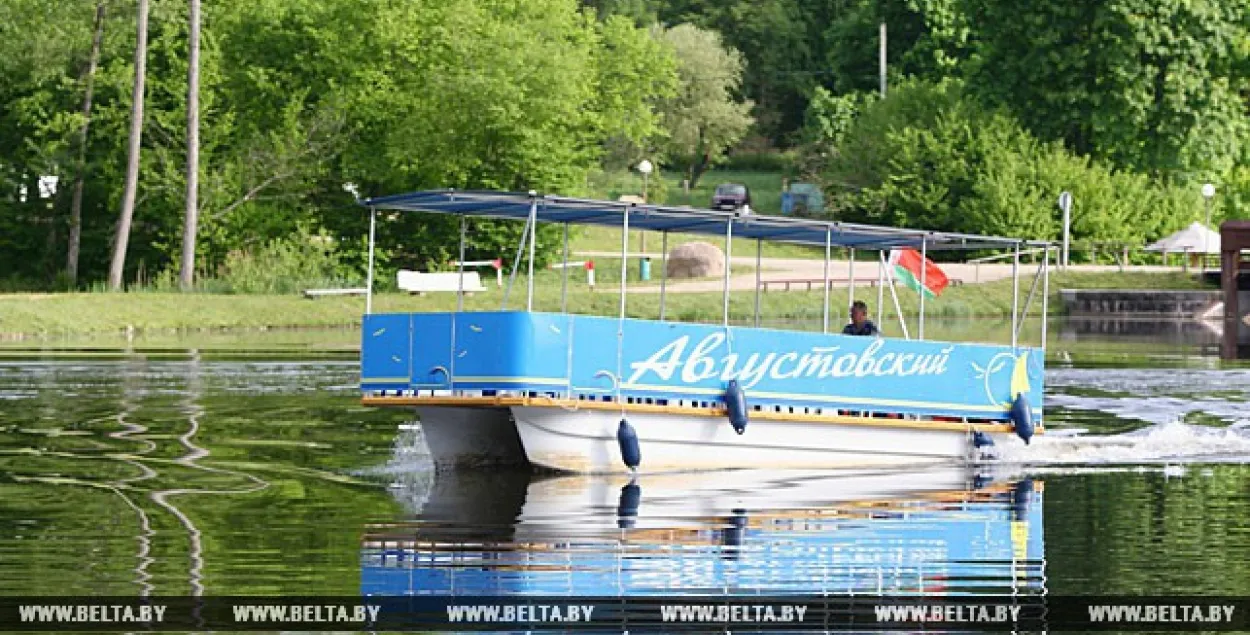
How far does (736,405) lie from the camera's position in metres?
26.9

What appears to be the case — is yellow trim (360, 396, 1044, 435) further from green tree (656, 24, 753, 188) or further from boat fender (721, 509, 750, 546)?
green tree (656, 24, 753, 188)

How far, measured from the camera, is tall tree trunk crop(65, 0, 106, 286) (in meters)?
68.3

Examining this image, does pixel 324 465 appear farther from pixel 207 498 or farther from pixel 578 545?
pixel 578 545

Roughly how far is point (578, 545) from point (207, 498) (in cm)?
504

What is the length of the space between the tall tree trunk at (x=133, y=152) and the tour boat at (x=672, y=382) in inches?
1448

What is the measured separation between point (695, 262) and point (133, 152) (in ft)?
77.3

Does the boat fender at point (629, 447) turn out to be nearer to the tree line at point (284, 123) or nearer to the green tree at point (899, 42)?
the tree line at point (284, 123)

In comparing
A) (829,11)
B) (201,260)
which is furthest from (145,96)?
→ (829,11)

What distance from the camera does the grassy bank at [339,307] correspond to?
5934 cm

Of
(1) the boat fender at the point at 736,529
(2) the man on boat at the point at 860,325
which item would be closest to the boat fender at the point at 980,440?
(2) the man on boat at the point at 860,325

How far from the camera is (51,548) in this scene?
19.3 m

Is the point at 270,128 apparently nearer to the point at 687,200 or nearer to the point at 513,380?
the point at 687,200

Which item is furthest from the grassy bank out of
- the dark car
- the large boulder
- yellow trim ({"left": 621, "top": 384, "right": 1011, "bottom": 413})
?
yellow trim ({"left": 621, "top": 384, "right": 1011, "bottom": 413})

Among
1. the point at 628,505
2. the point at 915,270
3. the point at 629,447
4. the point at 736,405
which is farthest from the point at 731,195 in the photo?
the point at 628,505
